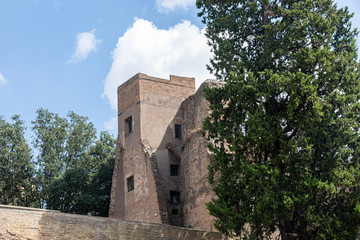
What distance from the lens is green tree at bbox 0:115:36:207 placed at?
Result: 92.0 feet

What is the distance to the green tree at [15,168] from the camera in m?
28.0

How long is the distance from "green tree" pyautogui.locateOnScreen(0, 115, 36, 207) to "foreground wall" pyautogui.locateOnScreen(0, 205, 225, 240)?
14.6 metres

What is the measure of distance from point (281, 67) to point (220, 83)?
613 centimetres

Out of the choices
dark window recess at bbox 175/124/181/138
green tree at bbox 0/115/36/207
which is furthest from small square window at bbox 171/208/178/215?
green tree at bbox 0/115/36/207

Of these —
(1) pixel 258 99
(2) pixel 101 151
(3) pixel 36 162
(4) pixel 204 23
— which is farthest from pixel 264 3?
(3) pixel 36 162

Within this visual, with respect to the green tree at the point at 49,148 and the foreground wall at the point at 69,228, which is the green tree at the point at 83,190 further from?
the foreground wall at the point at 69,228

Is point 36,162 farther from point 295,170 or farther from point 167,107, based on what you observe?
point 295,170

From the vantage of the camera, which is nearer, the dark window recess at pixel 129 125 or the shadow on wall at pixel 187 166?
the shadow on wall at pixel 187 166

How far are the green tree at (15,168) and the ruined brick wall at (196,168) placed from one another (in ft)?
37.9

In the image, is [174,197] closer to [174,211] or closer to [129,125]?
[174,211]

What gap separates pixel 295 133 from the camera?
47.4 ft

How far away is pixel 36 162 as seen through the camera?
29594 mm

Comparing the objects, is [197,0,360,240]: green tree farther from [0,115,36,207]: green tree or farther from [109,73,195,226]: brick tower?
[0,115,36,207]: green tree

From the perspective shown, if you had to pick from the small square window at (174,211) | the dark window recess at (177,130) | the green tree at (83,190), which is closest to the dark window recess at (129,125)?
the dark window recess at (177,130)
